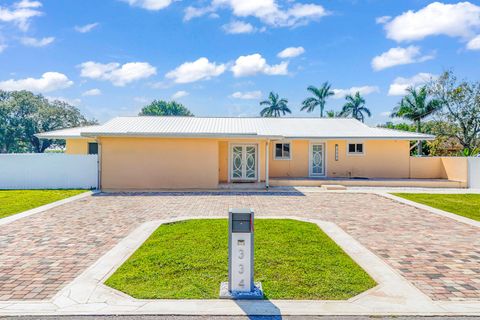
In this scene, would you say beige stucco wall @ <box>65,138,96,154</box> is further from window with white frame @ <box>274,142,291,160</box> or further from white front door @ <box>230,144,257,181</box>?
window with white frame @ <box>274,142,291,160</box>

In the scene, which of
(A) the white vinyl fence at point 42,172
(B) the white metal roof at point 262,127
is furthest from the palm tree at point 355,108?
(A) the white vinyl fence at point 42,172

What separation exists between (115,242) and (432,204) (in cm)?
1082

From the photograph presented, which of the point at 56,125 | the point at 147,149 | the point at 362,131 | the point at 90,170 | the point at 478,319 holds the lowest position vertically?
the point at 478,319

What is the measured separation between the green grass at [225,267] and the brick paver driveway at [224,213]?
848 mm

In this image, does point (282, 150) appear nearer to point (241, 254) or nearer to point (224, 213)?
point (224, 213)

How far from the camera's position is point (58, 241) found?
673 centimetres

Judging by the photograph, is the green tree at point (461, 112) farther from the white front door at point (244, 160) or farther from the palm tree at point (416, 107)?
the white front door at point (244, 160)

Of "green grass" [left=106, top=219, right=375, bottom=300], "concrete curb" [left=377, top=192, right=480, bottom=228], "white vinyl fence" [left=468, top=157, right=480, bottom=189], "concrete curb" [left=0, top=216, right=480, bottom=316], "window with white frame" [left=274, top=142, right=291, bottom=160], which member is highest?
"window with white frame" [left=274, top=142, right=291, bottom=160]

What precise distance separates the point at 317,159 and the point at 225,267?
1503 centimetres

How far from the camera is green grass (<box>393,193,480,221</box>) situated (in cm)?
1021

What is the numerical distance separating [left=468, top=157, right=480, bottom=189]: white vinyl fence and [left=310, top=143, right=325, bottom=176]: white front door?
7589 mm

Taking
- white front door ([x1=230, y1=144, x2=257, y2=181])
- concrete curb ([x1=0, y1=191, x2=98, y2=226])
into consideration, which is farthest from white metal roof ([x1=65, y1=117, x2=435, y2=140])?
concrete curb ([x1=0, y1=191, x2=98, y2=226])

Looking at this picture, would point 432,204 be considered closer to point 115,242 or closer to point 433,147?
point 115,242

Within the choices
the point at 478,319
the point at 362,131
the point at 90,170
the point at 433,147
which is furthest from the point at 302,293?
the point at 433,147
